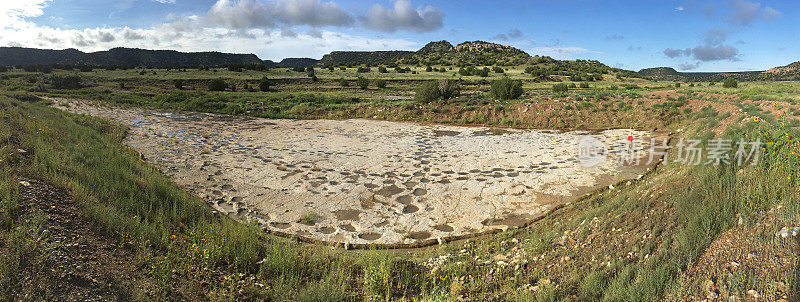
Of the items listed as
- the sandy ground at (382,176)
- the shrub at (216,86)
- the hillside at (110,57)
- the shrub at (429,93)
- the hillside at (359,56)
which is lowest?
the sandy ground at (382,176)

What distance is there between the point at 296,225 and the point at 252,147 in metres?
7.03

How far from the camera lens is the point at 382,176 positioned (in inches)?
358

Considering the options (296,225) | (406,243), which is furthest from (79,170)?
(406,243)

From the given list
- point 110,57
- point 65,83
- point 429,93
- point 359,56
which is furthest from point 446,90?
point 110,57

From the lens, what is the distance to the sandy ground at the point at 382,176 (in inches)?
257

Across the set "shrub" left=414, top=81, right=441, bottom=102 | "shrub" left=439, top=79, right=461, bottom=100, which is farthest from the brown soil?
"shrub" left=439, top=79, right=461, bottom=100

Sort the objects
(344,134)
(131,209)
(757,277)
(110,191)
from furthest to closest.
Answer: (344,134) → (110,191) → (131,209) → (757,277)

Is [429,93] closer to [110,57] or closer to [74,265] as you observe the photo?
[74,265]

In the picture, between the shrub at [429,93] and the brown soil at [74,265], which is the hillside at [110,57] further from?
the brown soil at [74,265]

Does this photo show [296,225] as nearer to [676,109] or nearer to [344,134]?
[344,134]

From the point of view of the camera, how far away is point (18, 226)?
390 cm

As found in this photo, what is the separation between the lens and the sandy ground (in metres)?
6.53

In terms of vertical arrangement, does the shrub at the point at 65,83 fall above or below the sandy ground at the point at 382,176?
above

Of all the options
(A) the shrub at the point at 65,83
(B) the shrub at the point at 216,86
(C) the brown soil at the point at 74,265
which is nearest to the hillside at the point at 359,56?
(B) the shrub at the point at 216,86
